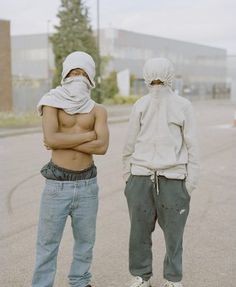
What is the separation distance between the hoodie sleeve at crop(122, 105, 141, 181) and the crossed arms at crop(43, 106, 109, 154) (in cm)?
24

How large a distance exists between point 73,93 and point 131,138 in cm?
58

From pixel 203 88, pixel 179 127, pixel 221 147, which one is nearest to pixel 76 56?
pixel 179 127

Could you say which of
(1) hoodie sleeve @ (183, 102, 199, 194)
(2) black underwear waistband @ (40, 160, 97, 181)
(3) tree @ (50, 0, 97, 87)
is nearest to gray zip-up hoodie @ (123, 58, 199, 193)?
(1) hoodie sleeve @ (183, 102, 199, 194)

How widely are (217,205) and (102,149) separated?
3755mm

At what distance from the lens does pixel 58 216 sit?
3473 millimetres

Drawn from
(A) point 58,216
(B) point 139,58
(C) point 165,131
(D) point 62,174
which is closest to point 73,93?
(D) point 62,174

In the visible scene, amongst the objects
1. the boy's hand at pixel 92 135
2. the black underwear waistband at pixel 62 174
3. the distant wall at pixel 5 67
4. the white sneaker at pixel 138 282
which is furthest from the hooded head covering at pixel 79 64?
the distant wall at pixel 5 67

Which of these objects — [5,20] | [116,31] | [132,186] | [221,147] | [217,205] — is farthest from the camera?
[116,31]

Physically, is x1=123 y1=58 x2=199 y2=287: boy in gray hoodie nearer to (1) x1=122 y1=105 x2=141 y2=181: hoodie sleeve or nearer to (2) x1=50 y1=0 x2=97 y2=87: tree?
(1) x1=122 y1=105 x2=141 y2=181: hoodie sleeve

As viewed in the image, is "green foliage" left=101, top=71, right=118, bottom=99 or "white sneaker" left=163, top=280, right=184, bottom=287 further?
"green foliage" left=101, top=71, right=118, bottom=99

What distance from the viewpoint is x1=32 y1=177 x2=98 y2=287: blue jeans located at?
346 centimetres

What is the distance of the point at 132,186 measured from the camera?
12.0 ft

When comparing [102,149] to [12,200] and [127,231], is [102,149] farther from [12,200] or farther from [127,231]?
[12,200]

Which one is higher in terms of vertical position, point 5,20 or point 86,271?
point 5,20
